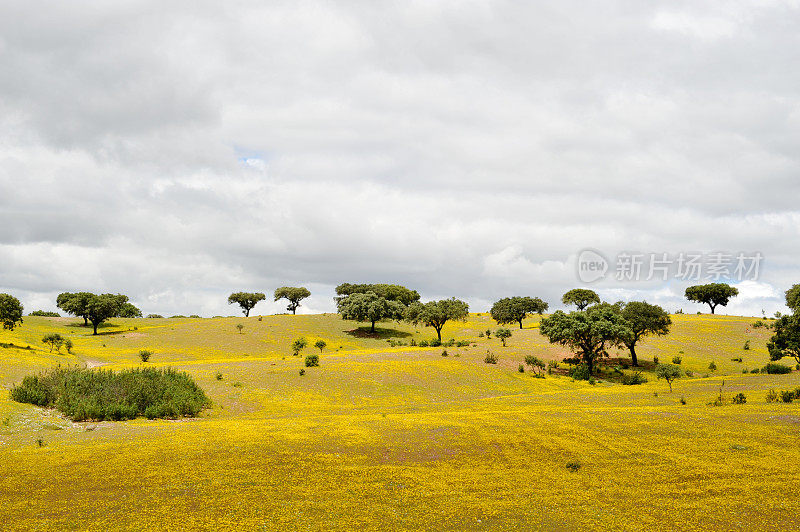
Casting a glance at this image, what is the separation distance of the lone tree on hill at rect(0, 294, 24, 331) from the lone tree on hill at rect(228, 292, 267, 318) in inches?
3192

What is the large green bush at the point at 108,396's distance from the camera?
26.6m

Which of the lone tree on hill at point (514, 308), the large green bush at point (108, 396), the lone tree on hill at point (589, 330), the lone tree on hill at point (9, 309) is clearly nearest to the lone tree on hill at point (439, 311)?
the lone tree on hill at point (514, 308)

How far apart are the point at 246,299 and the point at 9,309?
83.3m

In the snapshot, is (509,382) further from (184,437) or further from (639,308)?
(184,437)

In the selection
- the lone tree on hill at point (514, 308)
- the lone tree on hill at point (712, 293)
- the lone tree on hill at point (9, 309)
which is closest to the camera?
the lone tree on hill at point (9, 309)

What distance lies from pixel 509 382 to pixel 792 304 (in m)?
29.1

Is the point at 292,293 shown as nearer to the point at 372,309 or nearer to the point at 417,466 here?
the point at 372,309

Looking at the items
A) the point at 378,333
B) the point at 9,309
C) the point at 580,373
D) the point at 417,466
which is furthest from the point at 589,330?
the point at 9,309

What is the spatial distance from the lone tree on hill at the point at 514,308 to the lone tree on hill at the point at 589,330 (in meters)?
42.9

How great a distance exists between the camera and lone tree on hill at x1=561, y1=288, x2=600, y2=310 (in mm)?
123562

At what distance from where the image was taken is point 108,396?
2808cm

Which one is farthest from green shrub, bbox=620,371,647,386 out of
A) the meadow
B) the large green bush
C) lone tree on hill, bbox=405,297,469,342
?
the large green bush

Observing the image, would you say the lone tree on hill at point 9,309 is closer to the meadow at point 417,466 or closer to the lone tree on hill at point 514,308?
the meadow at point 417,466

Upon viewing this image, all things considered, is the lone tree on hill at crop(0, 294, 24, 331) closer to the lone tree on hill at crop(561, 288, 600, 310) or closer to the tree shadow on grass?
the tree shadow on grass
